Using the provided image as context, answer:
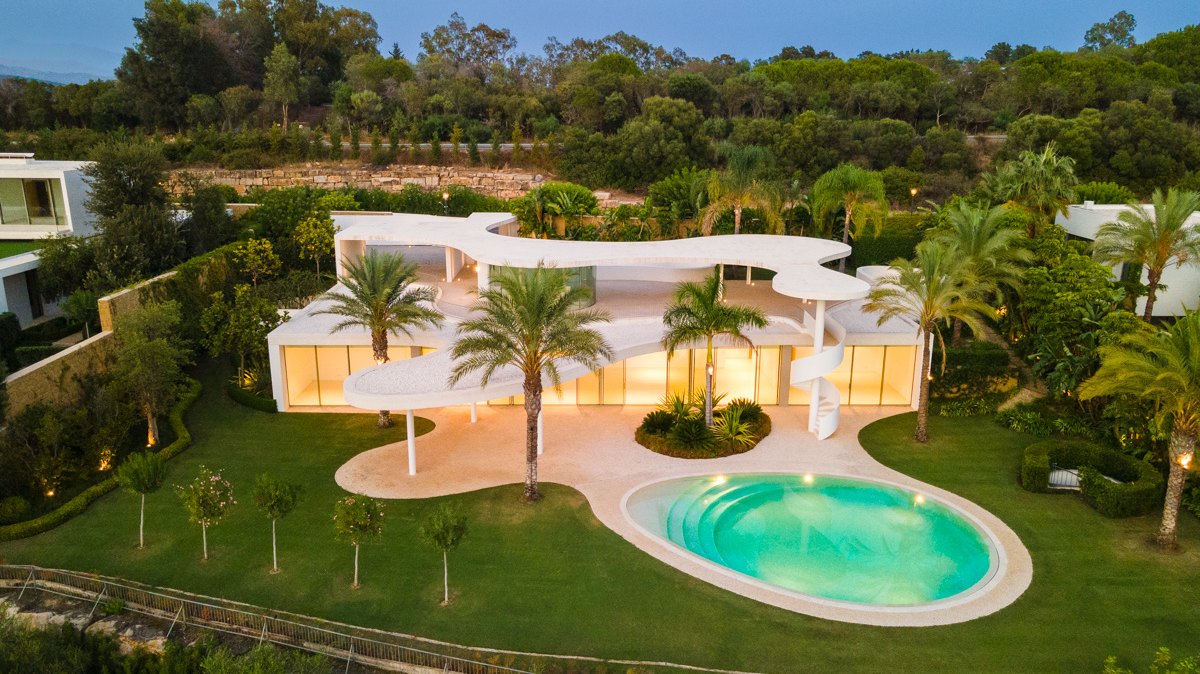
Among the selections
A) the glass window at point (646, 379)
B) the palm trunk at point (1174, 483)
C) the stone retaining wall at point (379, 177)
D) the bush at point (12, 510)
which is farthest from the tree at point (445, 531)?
the stone retaining wall at point (379, 177)

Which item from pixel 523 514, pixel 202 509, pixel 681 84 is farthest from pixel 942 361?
pixel 681 84

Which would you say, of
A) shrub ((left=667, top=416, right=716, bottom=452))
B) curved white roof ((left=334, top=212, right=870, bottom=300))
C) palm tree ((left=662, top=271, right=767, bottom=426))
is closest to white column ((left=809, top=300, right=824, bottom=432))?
curved white roof ((left=334, top=212, right=870, bottom=300))

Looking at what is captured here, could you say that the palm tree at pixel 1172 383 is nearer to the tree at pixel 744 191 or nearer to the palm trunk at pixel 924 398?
the palm trunk at pixel 924 398

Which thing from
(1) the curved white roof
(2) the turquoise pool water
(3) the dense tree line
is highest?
(3) the dense tree line

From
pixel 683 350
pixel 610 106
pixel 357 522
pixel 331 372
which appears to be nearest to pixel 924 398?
pixel 683 350

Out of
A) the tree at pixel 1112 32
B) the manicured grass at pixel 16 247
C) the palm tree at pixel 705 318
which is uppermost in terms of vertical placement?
the tree at pixel 1112 32

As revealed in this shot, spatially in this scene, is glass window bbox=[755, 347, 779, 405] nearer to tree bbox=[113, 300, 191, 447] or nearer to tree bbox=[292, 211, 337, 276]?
tree bbox=[113, 300, 191, 447]
